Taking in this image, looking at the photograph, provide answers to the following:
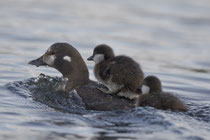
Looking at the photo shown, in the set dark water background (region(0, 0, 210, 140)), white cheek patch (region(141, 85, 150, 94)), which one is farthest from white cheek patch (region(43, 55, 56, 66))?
white cheek patch (region(141, 85, 150, 94))

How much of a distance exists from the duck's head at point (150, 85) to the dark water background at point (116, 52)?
2.18ft

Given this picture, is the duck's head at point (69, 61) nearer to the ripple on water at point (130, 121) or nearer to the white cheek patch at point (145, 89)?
the ripple on water at point (130, 121)

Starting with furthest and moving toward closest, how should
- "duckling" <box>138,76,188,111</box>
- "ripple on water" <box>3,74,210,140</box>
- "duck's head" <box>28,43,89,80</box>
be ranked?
"duck's head" <box>28,43,89,80</box> < "duckling" <box>138,76,188,111</box> < "ripple on water" <box>3,74,210,140</box>

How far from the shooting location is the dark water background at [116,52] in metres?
8.81

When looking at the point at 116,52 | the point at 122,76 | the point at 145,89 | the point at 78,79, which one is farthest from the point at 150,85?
the point at 116,52

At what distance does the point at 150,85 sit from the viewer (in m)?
10.1

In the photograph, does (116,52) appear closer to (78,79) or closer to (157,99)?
(78,79)

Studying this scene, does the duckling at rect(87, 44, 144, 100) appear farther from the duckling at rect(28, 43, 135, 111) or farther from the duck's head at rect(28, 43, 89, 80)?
the duck's head at rect(28, 43, 89, 80)

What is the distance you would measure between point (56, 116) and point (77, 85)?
1438 millimetres

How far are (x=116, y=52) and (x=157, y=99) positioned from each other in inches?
246

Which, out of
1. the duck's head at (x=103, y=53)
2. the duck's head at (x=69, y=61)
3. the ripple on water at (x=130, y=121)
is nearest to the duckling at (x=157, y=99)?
the ripple on water at (x=130, y=121)

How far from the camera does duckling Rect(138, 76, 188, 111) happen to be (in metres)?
9.59

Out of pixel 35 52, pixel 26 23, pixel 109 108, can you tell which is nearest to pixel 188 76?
pixel 35 52

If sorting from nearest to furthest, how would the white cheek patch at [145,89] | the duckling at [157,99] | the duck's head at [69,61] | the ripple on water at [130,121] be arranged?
1. the ripple on water at [130,121]
2. the duckling at [157,99]
3. the white cheek patch at [145,89]
4. the duck's head at [69,61]
